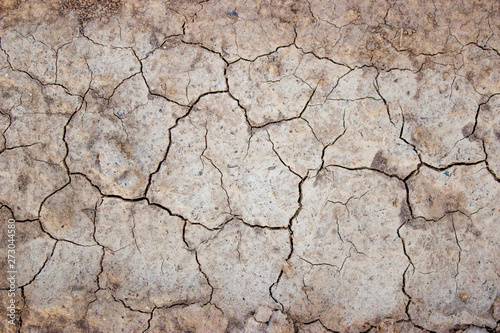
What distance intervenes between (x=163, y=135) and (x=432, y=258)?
86.6 inches

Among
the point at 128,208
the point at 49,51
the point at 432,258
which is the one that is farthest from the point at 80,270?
the point at 432,258

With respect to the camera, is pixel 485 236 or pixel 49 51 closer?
pixel 485 236

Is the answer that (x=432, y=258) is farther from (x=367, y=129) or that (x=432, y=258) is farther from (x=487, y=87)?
(x=487, y=87)

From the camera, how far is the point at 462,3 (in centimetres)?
238

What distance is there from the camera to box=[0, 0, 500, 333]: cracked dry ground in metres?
2.25

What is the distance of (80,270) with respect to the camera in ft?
7.49

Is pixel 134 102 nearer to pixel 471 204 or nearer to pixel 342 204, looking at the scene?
pixel 342 204

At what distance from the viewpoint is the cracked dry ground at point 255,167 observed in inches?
88.7

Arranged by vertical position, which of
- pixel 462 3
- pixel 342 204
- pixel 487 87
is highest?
pixel 462 3

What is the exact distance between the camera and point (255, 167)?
7.58 feet

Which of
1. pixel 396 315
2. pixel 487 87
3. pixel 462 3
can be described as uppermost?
pixel 462 3

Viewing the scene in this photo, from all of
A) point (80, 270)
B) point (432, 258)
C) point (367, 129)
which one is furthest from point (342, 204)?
point (80, 270)

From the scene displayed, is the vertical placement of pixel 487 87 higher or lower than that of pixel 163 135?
higher

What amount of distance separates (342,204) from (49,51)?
2564 millimetres
